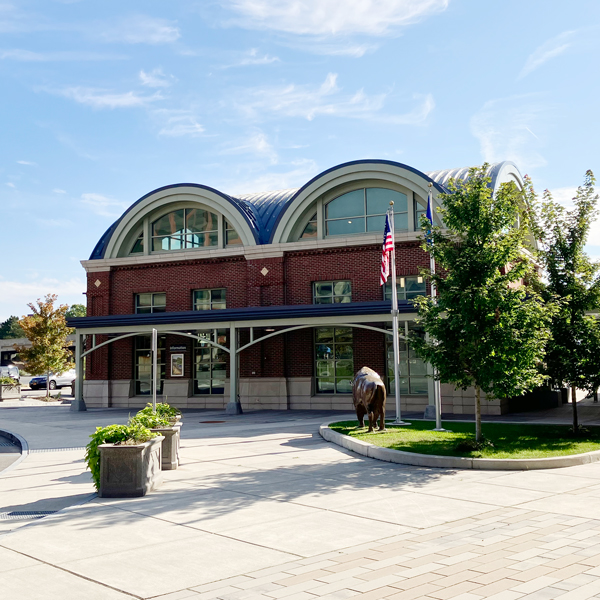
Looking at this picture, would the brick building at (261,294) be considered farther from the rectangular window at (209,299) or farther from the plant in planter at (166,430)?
the plant in planter at (166,430)

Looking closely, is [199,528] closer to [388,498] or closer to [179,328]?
[388,498]

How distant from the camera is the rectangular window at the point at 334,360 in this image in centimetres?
2636

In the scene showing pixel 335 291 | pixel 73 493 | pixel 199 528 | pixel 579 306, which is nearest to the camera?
pixel 199 528

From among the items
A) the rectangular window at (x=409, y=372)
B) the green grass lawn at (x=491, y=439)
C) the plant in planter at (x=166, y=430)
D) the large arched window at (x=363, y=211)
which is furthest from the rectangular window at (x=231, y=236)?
the plant in planter at (x=166, y=430)

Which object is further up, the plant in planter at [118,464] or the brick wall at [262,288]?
the brick wall at [262,288]

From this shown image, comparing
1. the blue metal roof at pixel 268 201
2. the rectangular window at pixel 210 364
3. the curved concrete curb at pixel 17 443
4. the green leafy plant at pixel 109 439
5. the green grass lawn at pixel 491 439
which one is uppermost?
the blue metal roof at pixel 268 201

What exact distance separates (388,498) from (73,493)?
5.07 metres

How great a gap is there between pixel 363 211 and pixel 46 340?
23867mm

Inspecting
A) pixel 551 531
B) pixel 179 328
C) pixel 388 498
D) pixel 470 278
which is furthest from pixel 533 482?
pixel 179 328

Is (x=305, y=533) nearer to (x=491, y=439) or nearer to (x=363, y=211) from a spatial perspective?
(x=491, y=439)

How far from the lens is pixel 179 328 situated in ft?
89.5

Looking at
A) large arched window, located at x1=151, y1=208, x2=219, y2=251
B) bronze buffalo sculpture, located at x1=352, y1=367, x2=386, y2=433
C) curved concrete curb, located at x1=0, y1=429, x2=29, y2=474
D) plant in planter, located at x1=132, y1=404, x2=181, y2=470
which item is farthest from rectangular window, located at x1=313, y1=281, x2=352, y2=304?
plant in planter, located at x1=132, y1=404, x2=181, y2=470

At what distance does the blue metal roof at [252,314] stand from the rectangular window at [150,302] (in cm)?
268

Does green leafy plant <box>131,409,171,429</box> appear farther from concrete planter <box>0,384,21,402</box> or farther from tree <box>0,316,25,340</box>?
tree <box>0,316,25,340</box>
